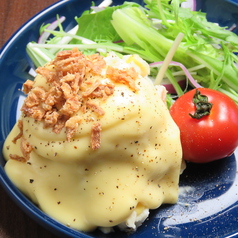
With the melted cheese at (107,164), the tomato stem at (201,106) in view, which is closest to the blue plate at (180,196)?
the melted cheese at (107,164)

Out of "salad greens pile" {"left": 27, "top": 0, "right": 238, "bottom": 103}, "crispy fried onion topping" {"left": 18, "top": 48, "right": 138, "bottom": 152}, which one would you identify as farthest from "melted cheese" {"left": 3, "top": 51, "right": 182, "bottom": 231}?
"salad greens pile" {"left": 27, "top": 0, "right": 238, "bottom": 103}

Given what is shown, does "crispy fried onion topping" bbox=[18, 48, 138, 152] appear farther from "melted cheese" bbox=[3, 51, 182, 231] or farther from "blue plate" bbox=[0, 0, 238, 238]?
"blue plate" bbox=[0, 0, 238, 238]

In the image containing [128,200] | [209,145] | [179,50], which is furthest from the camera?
[179,50]

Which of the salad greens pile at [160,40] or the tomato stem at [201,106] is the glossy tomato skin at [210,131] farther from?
the salad greens pile at [160,40]

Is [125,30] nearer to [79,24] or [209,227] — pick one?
[79,24]

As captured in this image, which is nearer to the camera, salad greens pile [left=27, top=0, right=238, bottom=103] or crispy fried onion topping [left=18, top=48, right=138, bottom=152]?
crispy fried onion topping [left=18, top=48, right=138, bottom=152]

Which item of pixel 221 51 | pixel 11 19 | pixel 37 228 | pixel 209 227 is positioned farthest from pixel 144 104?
pixel 11 19
